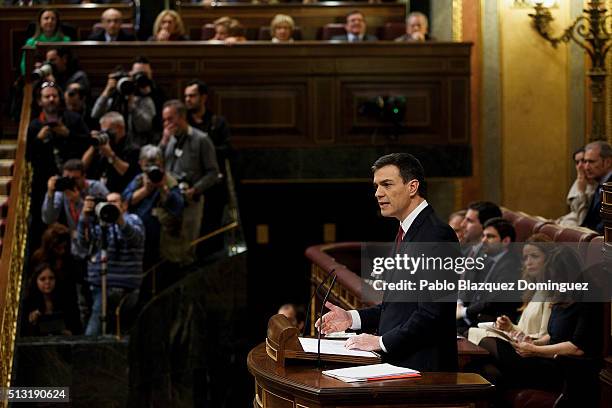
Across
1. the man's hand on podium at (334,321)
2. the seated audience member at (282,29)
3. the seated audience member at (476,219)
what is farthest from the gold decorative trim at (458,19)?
the man's hand on podium at (334,321)

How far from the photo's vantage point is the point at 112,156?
799cm

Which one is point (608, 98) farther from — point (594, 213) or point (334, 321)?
point (334, 321)

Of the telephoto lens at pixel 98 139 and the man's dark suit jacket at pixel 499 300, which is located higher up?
the telephoto lens at pixel 98 139

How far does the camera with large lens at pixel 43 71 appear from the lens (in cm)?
870

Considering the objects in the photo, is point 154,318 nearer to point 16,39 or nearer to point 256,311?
point 256,311

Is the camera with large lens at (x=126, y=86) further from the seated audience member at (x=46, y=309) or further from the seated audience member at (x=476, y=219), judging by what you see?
the seated audience member at (x=476, y=219)

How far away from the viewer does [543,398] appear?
5078 mm

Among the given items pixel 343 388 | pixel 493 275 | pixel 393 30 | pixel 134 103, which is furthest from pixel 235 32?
pixel 343 388

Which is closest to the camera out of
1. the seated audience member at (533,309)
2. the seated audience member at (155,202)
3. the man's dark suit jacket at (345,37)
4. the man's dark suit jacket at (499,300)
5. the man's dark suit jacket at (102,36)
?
the seated audience member at (533,309)

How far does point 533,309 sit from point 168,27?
5.70 meters

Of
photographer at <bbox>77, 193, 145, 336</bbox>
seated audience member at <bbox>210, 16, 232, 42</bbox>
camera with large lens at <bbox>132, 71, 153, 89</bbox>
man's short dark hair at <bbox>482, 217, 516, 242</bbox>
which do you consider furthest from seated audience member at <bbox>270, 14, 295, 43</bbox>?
man's short dark hair at <bbox>482, 217, 516, 242</bbox>

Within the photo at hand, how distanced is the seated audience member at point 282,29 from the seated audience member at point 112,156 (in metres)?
2.48

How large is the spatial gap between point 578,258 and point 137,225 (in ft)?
10.1

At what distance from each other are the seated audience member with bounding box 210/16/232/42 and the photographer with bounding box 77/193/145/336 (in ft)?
11.0
